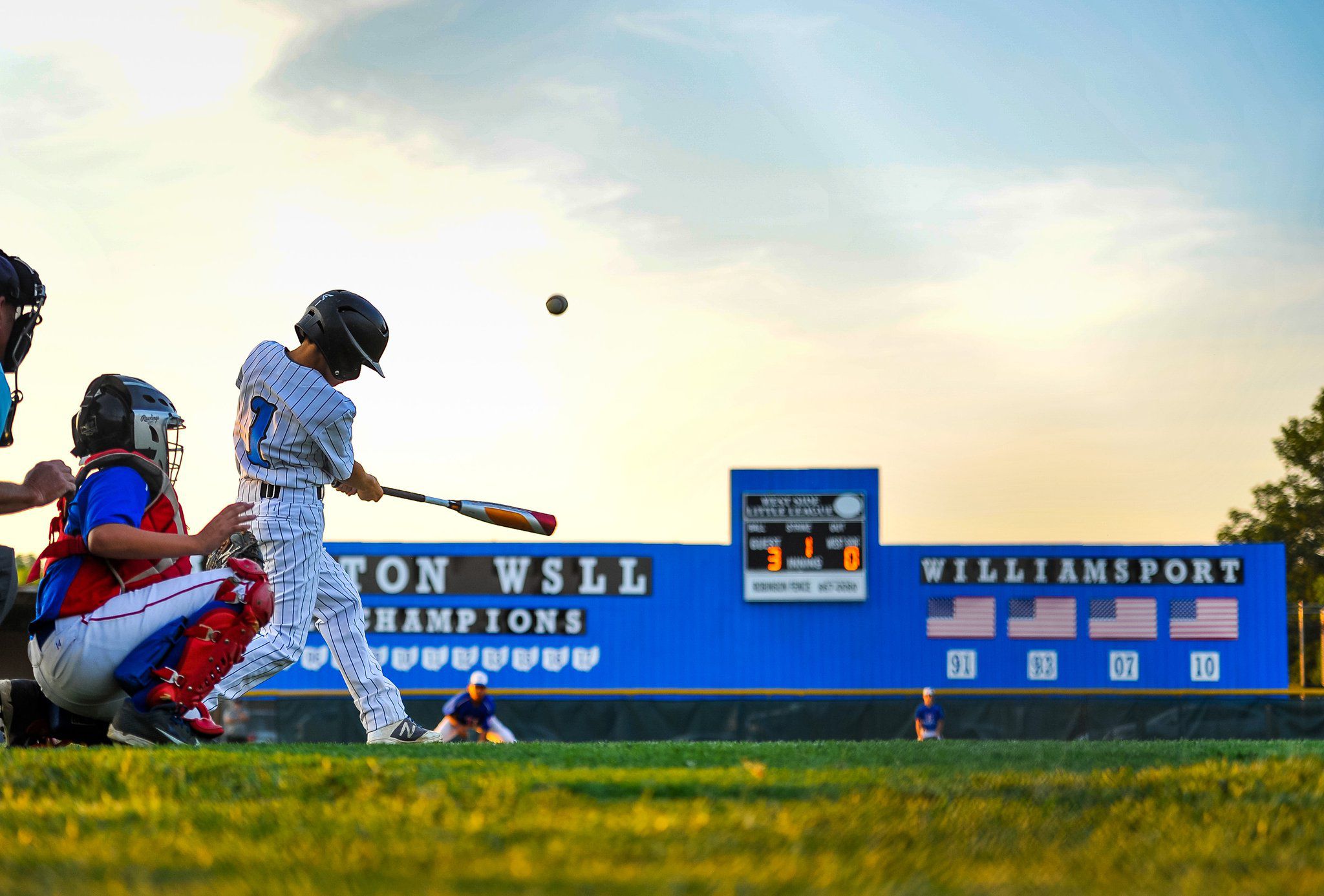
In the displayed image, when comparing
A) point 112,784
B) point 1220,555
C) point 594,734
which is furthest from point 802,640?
point 112,784

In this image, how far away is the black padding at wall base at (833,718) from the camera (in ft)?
78.8

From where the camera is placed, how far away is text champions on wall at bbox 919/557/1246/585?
1014 inches

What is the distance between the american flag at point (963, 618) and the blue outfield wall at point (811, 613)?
0.03m

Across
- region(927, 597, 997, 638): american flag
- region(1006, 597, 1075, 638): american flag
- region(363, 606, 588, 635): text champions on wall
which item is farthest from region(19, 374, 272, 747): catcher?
region(1006, 597, 1075, 638): american flag

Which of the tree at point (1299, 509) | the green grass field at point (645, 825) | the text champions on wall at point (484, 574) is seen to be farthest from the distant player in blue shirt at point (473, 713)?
the tree at point (1299, 509)

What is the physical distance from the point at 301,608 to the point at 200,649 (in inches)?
34.5

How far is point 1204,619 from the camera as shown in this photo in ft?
85.6

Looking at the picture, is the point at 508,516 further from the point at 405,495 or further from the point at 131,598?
the point at 131,598

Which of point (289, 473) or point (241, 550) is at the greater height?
point (289, 473)

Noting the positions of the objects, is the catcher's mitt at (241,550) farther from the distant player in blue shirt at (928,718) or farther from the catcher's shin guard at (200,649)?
the distant player in blue shirt at (928,718)

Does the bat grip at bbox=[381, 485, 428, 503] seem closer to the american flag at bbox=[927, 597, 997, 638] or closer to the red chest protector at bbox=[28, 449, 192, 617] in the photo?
the red chest protector at bbox=[28, 449, 192, 617]

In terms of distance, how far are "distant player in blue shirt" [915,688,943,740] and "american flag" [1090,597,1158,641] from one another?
14.6ft

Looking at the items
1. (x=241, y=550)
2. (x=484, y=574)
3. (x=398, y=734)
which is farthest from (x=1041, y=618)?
(x=241, y=550)

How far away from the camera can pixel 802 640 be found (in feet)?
84.3
